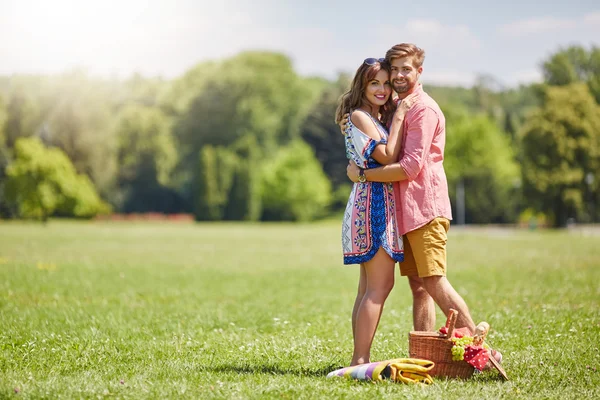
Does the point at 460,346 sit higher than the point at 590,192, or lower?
higher

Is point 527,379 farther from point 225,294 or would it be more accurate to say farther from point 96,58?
point 96,58

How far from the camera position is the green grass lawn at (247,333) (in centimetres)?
531

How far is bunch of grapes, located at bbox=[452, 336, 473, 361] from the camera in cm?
552

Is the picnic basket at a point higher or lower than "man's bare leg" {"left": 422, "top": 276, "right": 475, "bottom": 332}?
lower

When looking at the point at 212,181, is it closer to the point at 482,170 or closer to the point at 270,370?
the point at 482,170

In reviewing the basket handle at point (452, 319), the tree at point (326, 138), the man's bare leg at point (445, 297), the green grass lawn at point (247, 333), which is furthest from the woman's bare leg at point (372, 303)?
the tree at point (326, 138)

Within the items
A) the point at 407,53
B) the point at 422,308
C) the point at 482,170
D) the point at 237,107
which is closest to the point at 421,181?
the point at 407,53

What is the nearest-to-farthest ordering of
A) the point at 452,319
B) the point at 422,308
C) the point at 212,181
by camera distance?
the point at 452,319, the point at 422,308, the point at 212,181

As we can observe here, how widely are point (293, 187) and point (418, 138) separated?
2635 inches

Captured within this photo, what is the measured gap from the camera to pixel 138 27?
201 ft

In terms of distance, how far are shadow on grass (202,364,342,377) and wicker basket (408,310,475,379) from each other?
2.62 ft

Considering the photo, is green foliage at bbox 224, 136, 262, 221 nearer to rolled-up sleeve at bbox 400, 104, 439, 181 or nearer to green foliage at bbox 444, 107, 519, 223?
green foliage at bbox 444, 107, 519, 223

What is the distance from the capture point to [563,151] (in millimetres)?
54812

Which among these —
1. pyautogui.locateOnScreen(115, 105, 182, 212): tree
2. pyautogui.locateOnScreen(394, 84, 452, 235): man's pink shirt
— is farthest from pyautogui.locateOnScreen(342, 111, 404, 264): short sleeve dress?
pyautogui.locateOnScreen(115, 105, 182, 212): tree
